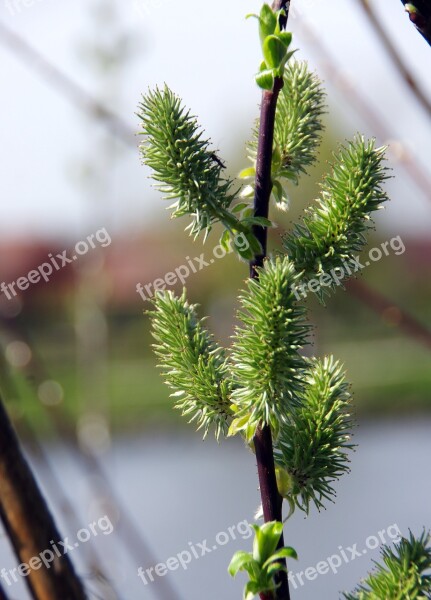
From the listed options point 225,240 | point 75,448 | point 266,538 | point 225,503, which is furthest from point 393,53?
point 225,503

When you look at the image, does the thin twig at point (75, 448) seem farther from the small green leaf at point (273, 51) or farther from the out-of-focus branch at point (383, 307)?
the small green leaf at point (273, 51)

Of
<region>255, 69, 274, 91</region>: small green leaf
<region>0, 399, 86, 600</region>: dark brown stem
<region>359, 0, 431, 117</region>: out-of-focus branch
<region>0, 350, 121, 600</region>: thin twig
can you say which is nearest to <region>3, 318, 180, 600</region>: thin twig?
<region>0, 350, 121, 600</region>: thin twig

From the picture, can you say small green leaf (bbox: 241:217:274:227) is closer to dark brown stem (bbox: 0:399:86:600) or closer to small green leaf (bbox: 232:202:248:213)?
small green leaf (bbox: 232:202:248:213)

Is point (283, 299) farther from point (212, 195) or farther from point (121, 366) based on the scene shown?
point (121, 366)

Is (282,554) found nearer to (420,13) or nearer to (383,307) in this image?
(420,13)

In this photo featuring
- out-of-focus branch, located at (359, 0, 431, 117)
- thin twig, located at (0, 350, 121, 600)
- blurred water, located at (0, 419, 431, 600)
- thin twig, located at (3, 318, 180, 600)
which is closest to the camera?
out-of-focus branch, located at (359, 0, 431, 117)

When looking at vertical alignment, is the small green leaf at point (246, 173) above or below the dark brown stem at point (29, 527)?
above

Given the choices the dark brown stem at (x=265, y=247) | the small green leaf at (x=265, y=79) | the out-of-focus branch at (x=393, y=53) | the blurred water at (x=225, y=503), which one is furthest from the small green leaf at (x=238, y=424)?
the blurred water at (x=225, y=503)
